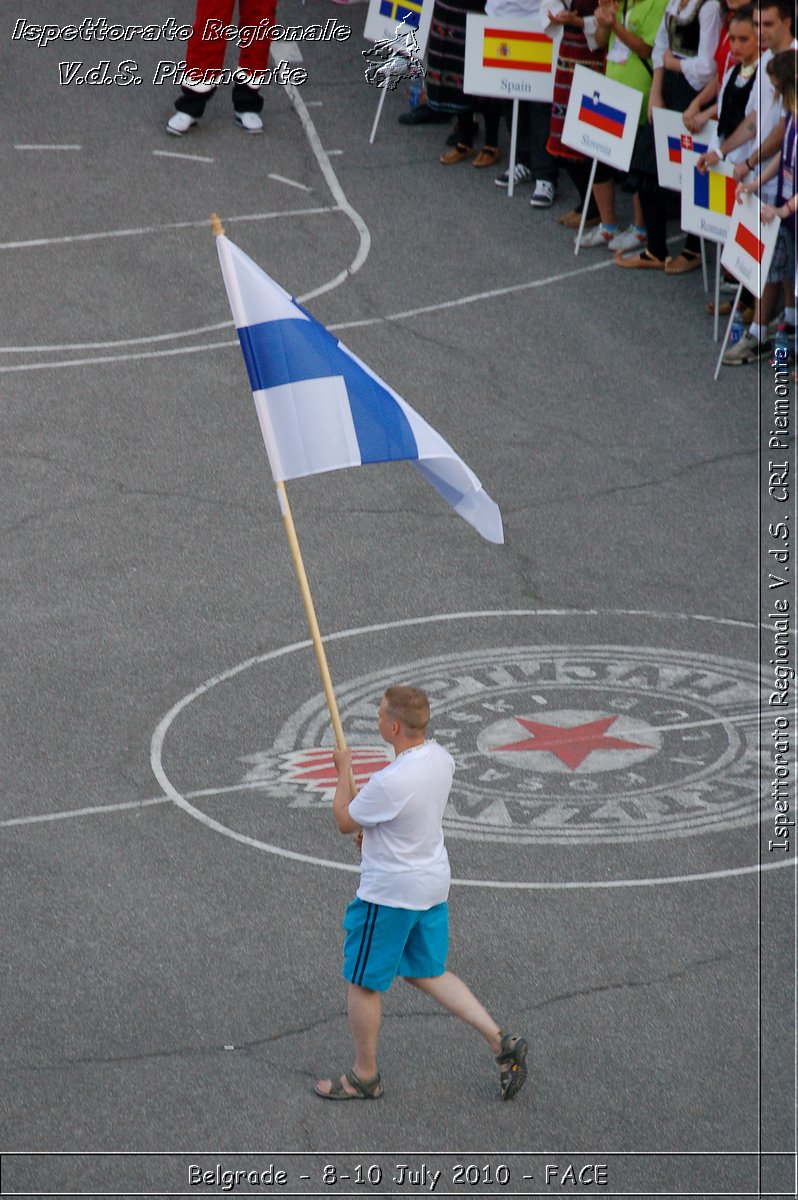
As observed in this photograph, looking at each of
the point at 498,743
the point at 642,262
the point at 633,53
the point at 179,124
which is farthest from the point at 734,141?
the point at 179,124

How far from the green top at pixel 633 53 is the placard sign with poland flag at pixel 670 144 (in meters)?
0.62

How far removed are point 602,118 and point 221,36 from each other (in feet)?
16.7

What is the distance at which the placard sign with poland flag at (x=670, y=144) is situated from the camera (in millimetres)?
14391

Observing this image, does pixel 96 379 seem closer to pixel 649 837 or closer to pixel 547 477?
pixel 547 477

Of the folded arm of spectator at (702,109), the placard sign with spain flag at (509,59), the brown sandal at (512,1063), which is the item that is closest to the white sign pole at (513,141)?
the placard sign with spain flag at (509,59)

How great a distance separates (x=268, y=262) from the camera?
15945 mm

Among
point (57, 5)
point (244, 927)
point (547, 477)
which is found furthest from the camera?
point (57, 5)

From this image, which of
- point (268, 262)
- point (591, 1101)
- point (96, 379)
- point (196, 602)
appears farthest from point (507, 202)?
point (591, 1101)

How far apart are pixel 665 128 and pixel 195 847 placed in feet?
27.8

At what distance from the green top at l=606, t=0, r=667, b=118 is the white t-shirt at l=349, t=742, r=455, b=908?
1007 cm

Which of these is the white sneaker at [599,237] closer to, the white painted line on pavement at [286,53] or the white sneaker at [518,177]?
the white sneaker at [518,177]

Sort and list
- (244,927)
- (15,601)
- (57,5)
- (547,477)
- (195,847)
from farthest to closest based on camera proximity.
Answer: (57,5), (547,477), (15,601), (195,847), (244,927)

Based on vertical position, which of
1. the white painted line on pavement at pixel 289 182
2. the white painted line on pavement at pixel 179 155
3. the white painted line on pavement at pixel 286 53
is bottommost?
the white painted line on pavement at pixel 289 182

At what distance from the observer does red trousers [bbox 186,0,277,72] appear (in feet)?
60.3
